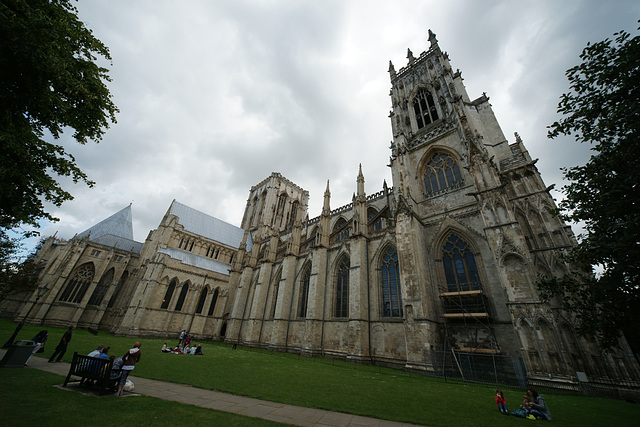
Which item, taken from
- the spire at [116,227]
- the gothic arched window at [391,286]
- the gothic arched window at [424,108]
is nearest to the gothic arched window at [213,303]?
the spire at [116,227]

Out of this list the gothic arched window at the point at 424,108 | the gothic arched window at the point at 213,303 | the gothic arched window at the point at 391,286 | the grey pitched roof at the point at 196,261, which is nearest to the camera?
the gothic arched window at the point at 391,286

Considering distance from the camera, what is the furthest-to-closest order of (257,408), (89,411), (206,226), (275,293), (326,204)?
(206,226), (275,293), (326,204), (257,408), (89,411)

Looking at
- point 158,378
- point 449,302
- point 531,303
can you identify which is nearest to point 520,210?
point 531,303

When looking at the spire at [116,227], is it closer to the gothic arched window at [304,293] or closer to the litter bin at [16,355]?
the gothic arched window at [304,293]

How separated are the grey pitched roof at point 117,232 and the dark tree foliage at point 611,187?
47.8 m

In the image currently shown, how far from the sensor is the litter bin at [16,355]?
23.4 ft

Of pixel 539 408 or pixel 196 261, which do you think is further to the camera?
pixel 196 261

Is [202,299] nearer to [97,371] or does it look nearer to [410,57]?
[97,371]

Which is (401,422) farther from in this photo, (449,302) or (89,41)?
(89,41)

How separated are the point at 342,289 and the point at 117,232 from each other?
40.8m

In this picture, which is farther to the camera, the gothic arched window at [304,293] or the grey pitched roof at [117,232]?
the grey pitched roof at [117,232]

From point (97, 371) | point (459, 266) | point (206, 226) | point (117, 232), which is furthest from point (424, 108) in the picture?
point (117, 232)

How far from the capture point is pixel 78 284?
1238 inches

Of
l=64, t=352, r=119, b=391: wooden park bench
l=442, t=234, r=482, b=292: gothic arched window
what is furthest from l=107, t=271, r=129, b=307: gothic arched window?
l=442, t=234, r=482, b=292: gothic arched window
